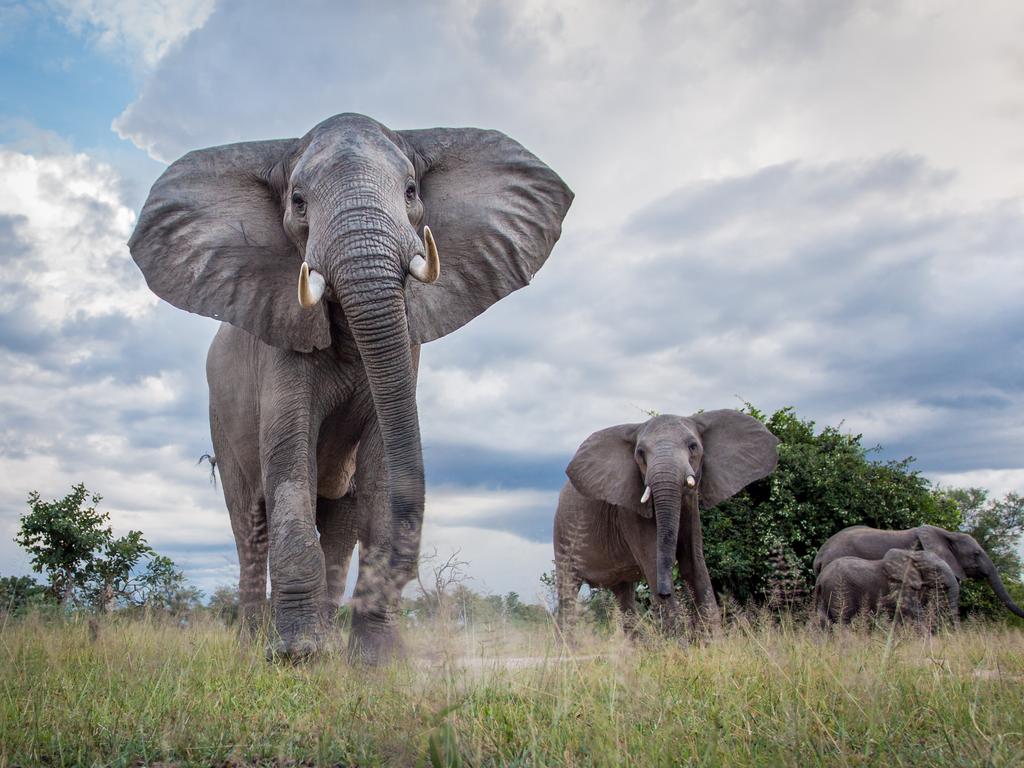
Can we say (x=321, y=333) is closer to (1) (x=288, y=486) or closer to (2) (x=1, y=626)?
(1) (x=288, y=486)

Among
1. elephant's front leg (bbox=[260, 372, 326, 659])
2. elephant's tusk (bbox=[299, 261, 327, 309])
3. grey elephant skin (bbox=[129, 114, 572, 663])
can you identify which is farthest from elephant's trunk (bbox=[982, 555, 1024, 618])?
elephant's tusk (bbox=[299, 261, 327, 309])

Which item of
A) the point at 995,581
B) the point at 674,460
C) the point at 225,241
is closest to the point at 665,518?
the point at 674,460

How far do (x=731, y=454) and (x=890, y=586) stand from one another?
2605mm

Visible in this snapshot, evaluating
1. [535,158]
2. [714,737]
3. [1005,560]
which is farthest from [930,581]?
[1005,560]

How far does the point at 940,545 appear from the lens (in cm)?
1560

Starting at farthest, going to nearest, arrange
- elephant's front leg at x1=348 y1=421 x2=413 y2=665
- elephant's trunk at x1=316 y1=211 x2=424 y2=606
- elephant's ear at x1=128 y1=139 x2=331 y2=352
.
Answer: elephant's ear at x1=128 y1=139 x2=331 y2=352, elephant's front leg at x1=348 y1=421 x2=413 y2=665, elephant's trunk at x1=316 y1=211 x2=424 y2=606

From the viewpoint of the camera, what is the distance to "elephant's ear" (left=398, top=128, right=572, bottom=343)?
26.0ft

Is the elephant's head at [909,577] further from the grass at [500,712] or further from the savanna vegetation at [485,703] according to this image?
the grass at [500,712]

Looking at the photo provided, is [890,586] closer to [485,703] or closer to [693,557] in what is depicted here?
[693,557]

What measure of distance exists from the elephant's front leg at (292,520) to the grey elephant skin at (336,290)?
0.01 m

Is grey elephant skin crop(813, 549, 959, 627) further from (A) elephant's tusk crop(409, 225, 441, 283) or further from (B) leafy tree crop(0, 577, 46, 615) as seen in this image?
(B) leafy tree crop(0, 577, 46, 615)

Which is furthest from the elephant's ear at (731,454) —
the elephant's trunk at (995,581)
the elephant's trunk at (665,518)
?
the elephant's trunk at (995,581)

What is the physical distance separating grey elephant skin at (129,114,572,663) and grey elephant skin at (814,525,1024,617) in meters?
8.74

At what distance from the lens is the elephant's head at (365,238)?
21.7 feet
